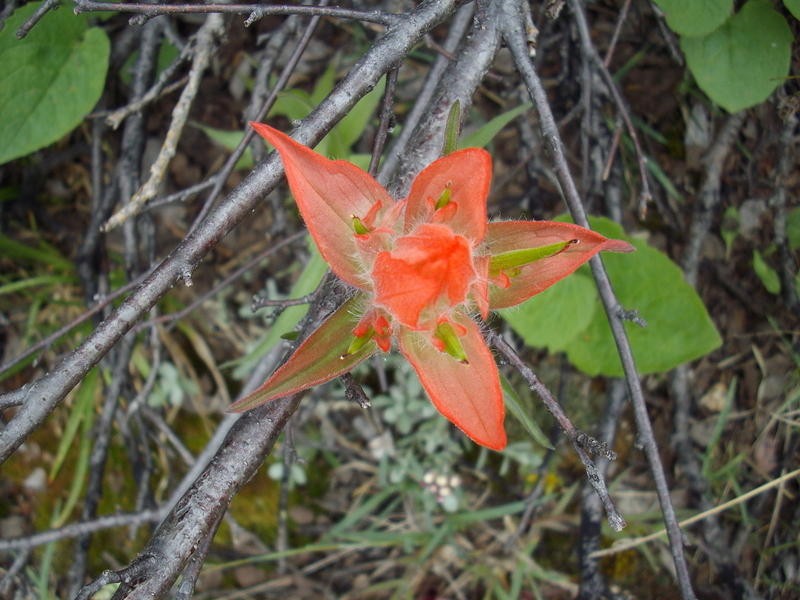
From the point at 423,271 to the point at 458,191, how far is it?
19 centimetres

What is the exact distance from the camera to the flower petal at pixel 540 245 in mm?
1271

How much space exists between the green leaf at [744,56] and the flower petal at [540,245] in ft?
3.85

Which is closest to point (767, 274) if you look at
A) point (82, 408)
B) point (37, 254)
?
point (82, 408)

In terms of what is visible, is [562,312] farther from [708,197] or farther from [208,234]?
[208,234]

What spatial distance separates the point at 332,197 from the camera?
1252 millimetres

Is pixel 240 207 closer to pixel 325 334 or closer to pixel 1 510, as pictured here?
pixel 325 334

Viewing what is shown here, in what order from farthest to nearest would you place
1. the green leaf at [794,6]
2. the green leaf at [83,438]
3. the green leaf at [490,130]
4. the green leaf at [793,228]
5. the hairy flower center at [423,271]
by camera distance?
the green leaf at [83,438] < the green leaf at [793,228] < the green leaf at [794,6] < the green leaf at [490,130] < the hairy flower center at [423,271]

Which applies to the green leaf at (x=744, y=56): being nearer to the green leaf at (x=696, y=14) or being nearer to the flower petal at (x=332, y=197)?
the green leaf at (x=696, y=14)

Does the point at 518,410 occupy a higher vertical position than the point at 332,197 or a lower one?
lower

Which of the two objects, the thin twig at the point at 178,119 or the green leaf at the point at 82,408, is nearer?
the thin twig at the point at 178,119

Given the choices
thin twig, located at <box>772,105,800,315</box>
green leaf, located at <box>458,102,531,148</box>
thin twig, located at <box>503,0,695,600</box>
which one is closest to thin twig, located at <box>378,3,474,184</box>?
green leaf, located at <box>458,102,531,148</box>

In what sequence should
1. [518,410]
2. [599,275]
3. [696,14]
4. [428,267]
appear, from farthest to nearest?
[696,14]
[599,275]
[518,410]
[428,267]

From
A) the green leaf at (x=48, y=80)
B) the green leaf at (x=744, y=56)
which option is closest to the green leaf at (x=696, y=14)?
the green leaf at (x=744, y=56)

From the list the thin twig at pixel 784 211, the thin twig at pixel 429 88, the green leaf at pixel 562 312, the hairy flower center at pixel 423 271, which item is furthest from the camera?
the thin twig at pixel 784 211
